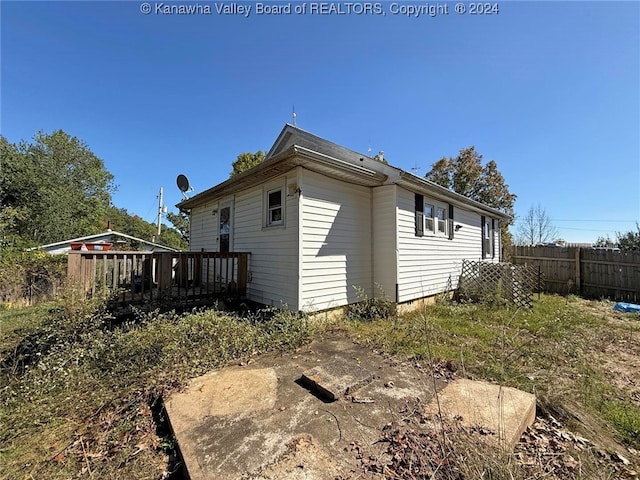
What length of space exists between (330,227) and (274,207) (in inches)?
55.8

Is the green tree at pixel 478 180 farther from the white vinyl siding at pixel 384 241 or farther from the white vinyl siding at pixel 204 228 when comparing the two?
the white vinyl siding at pixel 204 228

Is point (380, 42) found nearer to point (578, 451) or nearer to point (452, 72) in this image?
point (452, 72)

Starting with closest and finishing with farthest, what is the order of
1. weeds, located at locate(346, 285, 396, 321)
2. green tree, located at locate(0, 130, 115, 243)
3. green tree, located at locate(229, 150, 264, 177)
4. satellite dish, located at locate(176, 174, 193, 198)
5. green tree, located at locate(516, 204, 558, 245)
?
weeds, located at locate(346, 285, 396, 321)
satellite dish, located at locate(176, 174, 193, 198)
green tree, located at locate(229, 150, 264, 177)
green tree, located at locate(0, 130, 115, 243)
green tree, located at locate(516, 204, 558, 245)

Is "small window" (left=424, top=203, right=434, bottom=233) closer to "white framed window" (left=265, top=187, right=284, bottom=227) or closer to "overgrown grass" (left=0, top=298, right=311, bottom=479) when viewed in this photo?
"white framed window" (left=265, top=187, right=284, bottom=227)

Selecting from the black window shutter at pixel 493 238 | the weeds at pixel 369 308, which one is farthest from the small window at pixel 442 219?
the black window shutter at pixel 493 238

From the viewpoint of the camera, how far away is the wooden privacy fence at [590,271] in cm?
885

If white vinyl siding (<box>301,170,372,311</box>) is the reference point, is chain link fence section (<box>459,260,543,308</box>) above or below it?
below

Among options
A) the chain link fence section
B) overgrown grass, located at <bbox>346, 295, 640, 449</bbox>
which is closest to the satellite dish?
overgrown grass, located at <bbox>346, 295, 640, 449</bbox>

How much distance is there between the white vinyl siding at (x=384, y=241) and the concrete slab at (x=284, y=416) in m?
2.87

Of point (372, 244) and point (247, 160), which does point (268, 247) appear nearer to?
point (372, 244)

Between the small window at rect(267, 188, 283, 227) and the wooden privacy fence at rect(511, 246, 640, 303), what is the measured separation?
11.8m

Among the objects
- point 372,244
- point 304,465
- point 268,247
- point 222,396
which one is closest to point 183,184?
point 268,247

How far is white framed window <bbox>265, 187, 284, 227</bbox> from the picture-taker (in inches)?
229

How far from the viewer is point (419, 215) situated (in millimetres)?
7086
